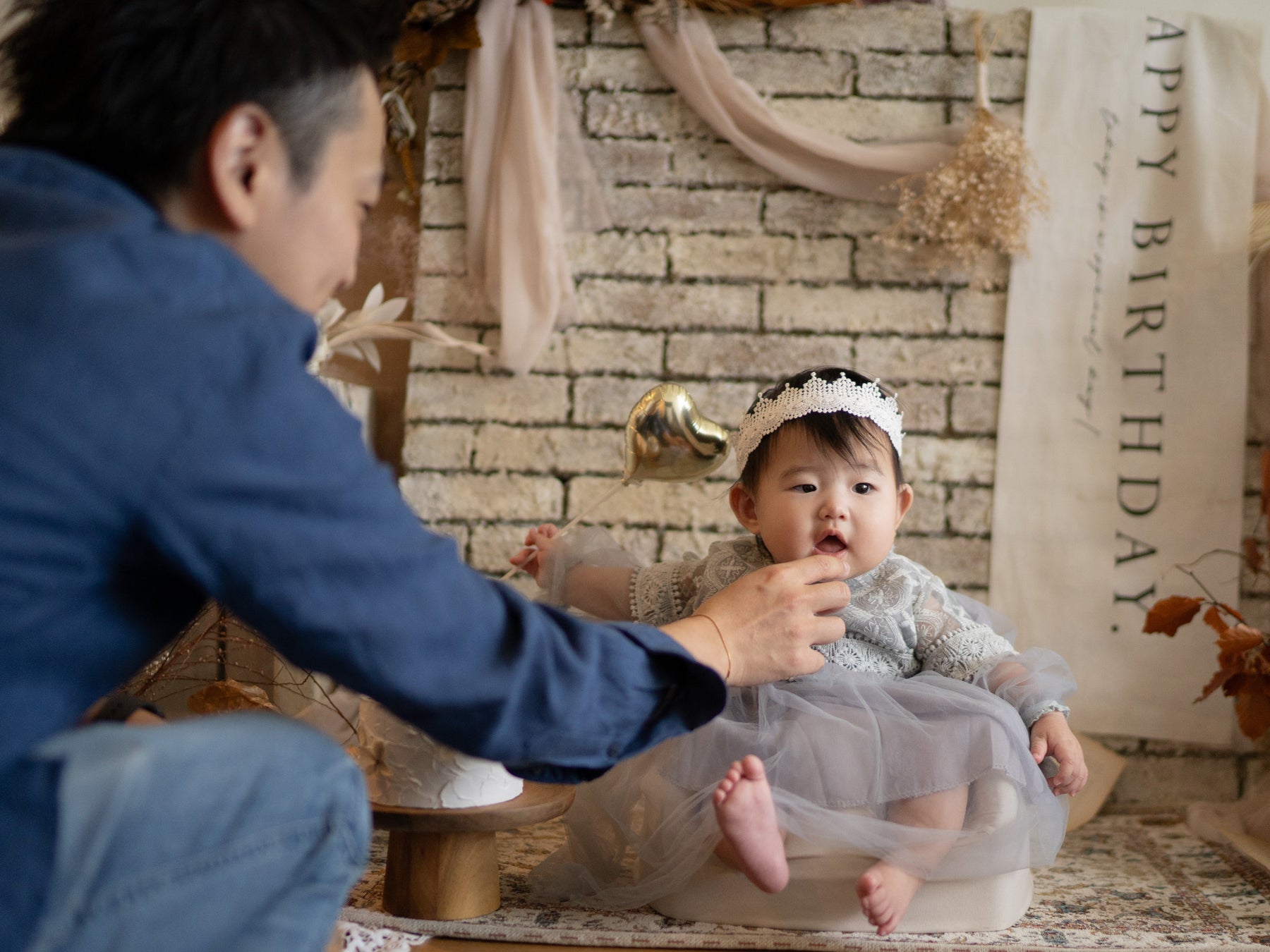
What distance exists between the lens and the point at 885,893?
4.83 ft

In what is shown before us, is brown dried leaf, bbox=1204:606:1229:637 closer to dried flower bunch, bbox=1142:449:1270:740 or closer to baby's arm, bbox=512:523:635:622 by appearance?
dried flower bunch, bbox=1142:449:1270:740

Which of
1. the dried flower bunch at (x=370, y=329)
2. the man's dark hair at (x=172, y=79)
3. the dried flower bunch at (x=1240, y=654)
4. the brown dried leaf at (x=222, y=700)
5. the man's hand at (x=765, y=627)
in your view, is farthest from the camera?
the dried flower bunch at (x=370, y=329)

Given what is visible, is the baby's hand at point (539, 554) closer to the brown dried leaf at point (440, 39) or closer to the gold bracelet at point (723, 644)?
the gold bracelet at point (723, 644)

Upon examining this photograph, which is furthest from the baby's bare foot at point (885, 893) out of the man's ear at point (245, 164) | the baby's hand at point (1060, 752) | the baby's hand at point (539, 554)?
the man's ear at point (245, 164)

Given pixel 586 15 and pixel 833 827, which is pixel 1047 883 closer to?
pixel 833 827

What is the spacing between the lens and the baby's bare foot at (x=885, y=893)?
1463mm

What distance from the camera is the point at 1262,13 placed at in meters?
2.48

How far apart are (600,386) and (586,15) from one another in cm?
85

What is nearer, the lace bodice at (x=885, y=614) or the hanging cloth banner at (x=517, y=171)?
the lace bodice at (x=885, y=614)

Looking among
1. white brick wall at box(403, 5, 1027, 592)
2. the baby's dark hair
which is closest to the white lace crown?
the baby's dark hair

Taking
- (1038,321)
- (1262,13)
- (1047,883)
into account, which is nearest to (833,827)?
(1047,883)

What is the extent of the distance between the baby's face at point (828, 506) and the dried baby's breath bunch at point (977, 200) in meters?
0.80

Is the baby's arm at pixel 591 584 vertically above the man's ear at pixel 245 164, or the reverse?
the man's ear at pixel 245 164

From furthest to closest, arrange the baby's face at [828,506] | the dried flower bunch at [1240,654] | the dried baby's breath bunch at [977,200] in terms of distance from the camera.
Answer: the dried baby's breath bunch at [977,200]
the dried flower bunch at [1240,654]
the baby's face at [828,506]
